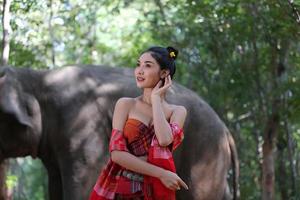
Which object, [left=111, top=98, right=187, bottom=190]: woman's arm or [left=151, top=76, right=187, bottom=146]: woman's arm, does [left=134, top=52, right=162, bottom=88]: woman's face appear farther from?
[left=111, top=98, right=187, bottom=190]: woman's arm

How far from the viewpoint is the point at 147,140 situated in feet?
10.6

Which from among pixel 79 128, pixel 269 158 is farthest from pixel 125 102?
pixel 269 158

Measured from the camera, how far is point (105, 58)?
17.6 m

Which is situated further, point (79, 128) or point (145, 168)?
point (79, 128)

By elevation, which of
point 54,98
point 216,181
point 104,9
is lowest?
point 216,181

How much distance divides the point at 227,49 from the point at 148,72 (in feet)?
27.4

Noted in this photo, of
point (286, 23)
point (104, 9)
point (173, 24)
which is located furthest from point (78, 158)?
point (104, 9)

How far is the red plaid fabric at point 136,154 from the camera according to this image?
3.16 m

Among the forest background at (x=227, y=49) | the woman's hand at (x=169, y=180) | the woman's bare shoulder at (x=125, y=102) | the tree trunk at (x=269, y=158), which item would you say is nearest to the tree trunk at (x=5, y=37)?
the forest background at (x=227, y=49)

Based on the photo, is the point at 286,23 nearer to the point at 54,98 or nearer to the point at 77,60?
the point at 54,98

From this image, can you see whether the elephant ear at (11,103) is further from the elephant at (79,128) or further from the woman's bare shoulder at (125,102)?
the woman's bare shoulder at (125,102)

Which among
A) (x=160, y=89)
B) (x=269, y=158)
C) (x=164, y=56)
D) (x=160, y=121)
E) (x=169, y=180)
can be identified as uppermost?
(x=164, y=56)

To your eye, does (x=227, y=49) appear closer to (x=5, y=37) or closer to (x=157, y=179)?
(x=5, y=37)

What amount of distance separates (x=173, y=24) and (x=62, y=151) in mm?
8068
